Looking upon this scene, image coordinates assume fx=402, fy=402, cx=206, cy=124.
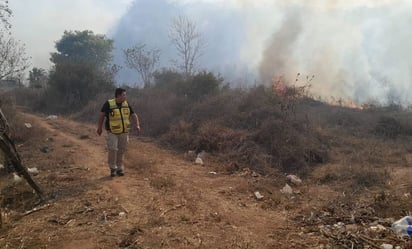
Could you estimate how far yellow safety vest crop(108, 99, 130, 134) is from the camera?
292 inches

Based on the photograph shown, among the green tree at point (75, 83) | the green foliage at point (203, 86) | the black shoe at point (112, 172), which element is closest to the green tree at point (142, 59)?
the green tree at point (75, 83)

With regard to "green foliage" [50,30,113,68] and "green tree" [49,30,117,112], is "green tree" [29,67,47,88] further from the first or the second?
"green tree" [49,30,117,112]

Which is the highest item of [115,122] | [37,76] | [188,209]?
[37,76]

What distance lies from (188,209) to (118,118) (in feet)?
8.08

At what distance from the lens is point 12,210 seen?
20.7 feet

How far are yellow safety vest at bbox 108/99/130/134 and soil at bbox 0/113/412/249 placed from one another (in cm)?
96

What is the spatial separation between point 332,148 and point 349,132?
3170mm

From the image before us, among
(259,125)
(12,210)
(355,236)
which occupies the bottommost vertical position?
(12,210)

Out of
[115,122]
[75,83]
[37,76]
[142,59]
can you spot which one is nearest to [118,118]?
[115,122]

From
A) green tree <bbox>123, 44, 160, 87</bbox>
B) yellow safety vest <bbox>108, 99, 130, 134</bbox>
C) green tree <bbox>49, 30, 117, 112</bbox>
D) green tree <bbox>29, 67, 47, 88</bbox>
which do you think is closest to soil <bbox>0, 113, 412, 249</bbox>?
yellow safety vest <bbox>108, 99, 130, 134</bbox>

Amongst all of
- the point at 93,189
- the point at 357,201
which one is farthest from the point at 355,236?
the point at 93,189

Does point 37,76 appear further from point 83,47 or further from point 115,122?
point 115,122

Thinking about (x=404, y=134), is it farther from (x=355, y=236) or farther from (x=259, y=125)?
(x=355, y=236)

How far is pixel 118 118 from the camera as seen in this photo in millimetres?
7457
